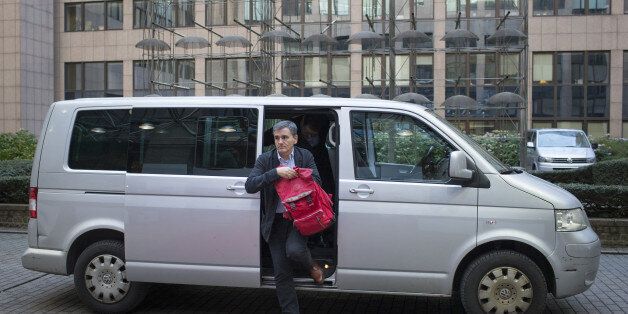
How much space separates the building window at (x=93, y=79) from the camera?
42.1 metres

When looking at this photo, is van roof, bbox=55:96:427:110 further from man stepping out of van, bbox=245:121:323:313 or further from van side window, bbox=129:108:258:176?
man stepping out of van, bbox=245:121:323:313

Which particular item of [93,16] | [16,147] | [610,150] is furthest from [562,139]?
[93,16]

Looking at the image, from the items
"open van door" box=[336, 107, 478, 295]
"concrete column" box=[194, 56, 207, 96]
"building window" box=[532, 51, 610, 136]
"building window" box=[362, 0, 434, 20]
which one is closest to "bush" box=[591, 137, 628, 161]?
"building window" box=[362, 0, 434, 20]

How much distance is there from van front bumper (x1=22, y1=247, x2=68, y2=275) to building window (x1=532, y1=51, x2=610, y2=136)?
3390 centimetres

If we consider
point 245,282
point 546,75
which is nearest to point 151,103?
point 245,282

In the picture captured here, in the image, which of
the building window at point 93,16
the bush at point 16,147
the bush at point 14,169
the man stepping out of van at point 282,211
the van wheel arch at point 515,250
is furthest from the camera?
the building window at point 93,16

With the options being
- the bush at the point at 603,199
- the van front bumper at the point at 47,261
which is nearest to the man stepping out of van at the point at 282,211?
the van front bumper at the point at 47,261

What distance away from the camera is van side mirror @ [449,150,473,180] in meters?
5.72

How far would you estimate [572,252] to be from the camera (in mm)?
5855

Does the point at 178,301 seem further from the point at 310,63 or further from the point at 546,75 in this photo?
the point at 546,75

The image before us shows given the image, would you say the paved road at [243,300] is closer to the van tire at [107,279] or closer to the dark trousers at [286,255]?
the van tire at [107,279]

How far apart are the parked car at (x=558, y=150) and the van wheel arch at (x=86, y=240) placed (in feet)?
58.1

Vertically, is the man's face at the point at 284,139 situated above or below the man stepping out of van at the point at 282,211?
above

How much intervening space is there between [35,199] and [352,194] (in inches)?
127
